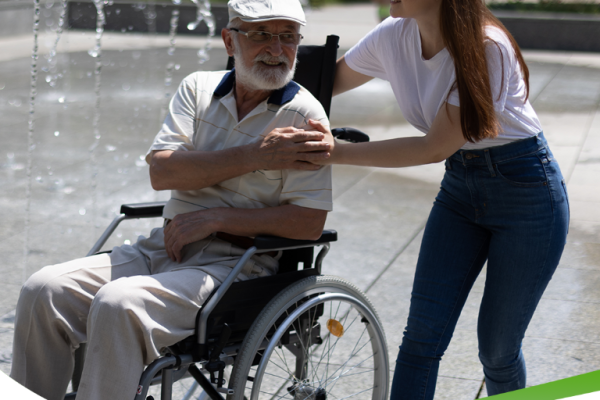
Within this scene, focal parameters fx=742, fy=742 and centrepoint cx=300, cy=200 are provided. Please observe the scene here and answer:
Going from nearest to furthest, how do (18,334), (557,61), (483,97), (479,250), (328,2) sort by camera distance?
(483,97) < (18,334) < (479,250) < (557,61) < (328,2)

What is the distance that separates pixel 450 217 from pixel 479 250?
0.14 metres

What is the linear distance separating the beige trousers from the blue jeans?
21.5 inches

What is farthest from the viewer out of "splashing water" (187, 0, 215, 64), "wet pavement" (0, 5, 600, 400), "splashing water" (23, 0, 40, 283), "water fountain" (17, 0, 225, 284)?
"splashing water" (187, 0, 215, 64)

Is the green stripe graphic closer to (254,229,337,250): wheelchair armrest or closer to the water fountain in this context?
(254,229,337,250): wheelchair armrest

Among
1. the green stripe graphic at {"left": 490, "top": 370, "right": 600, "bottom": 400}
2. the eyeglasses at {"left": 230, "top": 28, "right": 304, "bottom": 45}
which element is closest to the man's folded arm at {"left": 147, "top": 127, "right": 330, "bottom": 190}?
the eyeglasses at {"left": 230, "top": 28, "right": 304, "bottom": 45}

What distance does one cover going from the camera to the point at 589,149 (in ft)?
22.8

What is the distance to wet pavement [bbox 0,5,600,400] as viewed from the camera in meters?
3.51

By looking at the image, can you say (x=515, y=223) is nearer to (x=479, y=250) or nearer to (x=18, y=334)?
(x=479, y=250)

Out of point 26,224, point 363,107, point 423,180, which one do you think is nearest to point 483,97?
point 26,224

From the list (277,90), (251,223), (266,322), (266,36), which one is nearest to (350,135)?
(277,90)

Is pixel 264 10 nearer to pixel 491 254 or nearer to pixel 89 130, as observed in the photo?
pixel 491 254

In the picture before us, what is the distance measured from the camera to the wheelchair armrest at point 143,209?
265 centimetres

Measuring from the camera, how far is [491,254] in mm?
2355

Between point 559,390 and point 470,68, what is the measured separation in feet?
3.81
